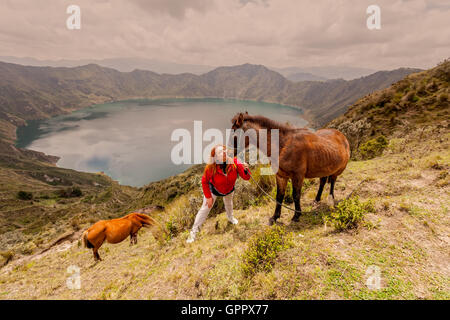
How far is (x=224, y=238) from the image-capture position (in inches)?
174

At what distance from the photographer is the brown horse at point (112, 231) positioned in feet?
17.1

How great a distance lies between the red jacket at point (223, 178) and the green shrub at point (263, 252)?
1.55m

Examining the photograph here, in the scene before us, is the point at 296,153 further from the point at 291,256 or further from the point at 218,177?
the point at 291,256

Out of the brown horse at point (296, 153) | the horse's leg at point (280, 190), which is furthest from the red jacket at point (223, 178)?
the horse's leg at point (280, 190)

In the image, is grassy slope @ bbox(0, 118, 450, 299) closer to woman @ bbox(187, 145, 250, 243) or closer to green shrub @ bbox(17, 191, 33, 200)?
woman @ bbox(187, 145, 250, 243)

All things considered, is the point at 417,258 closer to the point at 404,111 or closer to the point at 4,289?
the point at 4,289

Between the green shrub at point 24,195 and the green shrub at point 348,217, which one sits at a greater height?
the green shrub at point 348,217

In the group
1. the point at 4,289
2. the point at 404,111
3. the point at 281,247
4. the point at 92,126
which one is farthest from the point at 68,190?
the point at 92,126

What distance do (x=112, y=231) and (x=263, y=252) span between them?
15.1 ft

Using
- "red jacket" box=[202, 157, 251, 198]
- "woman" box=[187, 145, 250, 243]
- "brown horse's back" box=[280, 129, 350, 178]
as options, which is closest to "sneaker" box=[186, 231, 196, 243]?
"woman" box=[187, 145, 250, 243]

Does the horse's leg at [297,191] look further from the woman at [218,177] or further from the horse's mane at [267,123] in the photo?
the horse's mane at [267,123]

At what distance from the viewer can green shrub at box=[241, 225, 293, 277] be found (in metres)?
3.00

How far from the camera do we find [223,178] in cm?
464

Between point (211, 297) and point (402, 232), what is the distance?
340 cm
